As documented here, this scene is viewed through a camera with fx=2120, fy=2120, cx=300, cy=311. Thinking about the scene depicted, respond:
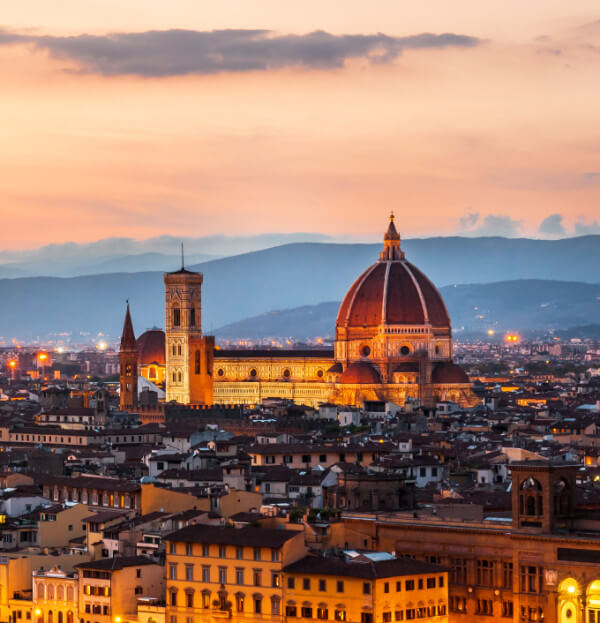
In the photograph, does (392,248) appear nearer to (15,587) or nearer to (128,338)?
(128,338)

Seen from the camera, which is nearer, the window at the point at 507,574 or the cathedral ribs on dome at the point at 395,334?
the window at the point at 507,574

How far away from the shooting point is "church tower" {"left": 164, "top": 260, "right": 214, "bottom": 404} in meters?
175

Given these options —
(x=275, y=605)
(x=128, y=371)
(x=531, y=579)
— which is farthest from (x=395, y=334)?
(x=275, y=605)

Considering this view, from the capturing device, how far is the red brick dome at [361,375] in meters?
168

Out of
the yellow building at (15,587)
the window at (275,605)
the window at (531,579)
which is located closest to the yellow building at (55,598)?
the yellow building at (15,587)

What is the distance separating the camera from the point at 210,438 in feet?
368

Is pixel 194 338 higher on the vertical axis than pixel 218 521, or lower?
higher

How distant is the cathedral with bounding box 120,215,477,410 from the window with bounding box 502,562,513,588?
347 ft

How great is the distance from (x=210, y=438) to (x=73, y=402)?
4281 cm

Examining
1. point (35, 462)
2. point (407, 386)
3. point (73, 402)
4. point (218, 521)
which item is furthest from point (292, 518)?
point (407, 386)

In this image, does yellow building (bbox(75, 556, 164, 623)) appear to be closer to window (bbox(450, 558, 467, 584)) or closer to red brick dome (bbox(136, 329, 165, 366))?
window (bbox(450, 558, 467, 584))

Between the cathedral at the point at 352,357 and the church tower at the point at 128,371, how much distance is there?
0.21m

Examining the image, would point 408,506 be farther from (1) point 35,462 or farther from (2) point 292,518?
(1) point 35,462

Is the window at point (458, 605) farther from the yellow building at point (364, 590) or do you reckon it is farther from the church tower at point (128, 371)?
the church tower at point (128, 371)
